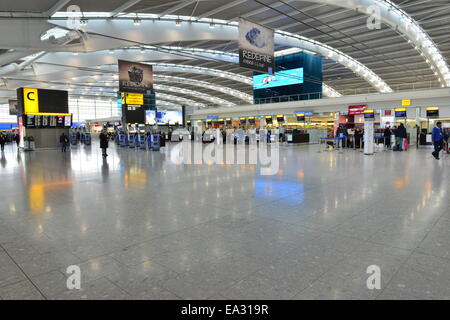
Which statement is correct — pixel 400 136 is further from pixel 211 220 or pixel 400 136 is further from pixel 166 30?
pixel 166 30

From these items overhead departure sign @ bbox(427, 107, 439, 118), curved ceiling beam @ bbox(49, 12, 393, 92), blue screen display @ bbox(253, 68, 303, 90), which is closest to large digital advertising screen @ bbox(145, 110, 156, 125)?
curved ceiling beam @ bbox(49, 12, 393, 92)

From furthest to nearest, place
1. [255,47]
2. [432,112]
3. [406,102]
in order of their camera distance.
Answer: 1. [406,102]
2. [432,112]
3. [255,47]

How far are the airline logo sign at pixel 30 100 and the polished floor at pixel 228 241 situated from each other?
1990 cm

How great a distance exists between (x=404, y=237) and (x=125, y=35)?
20.2 meters

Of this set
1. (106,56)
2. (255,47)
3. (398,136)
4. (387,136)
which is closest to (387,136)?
(387,136)

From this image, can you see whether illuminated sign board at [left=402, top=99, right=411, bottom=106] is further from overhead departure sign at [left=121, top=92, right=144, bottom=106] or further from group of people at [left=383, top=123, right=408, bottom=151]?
overhead departure sign at [left=121, top=92, right=144, bottom=106]

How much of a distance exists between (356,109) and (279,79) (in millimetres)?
10945

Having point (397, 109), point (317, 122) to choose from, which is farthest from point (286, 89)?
point (397, 109)

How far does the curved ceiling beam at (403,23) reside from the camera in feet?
58.4

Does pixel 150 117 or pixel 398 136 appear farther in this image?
pixel 150 117

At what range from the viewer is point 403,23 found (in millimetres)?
21797

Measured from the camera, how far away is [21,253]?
3125 millimetres

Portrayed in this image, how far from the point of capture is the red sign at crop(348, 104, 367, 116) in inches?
993
